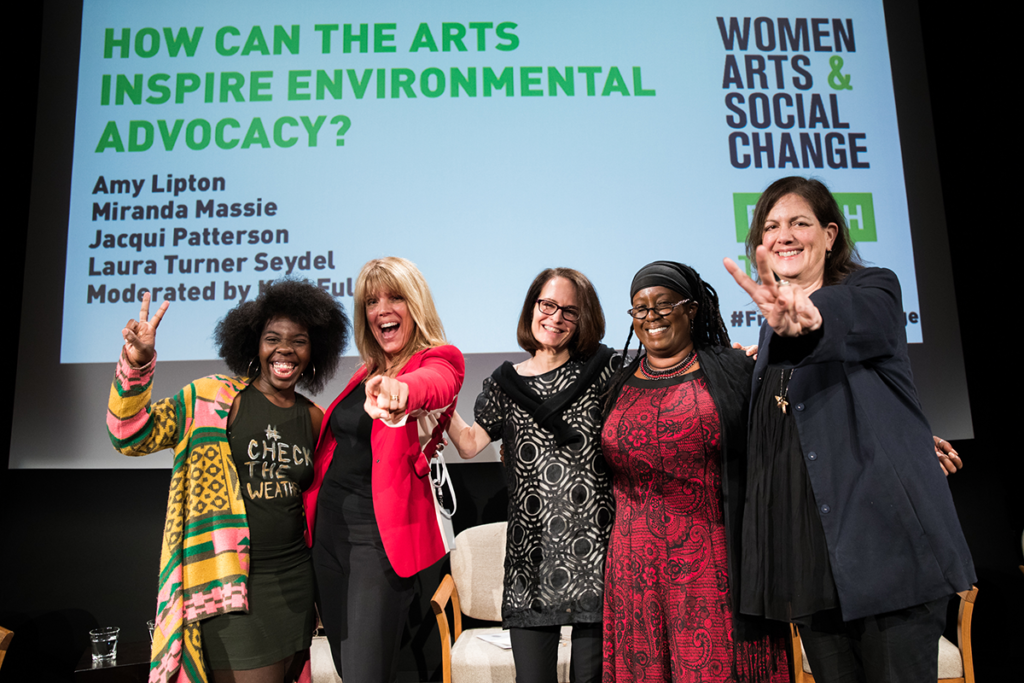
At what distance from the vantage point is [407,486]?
1986mm

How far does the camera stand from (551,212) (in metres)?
3.34

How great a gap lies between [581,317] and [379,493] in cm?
85

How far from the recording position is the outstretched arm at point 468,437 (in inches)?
87.0

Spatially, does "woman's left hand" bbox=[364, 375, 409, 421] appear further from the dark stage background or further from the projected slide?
the dark stage background

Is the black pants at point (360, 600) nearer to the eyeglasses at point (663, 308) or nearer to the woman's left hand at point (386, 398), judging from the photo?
the woman's left hand at point (386, 398)

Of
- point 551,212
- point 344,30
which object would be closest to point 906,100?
point 551,212

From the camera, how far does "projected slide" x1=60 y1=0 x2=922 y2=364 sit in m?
3.27

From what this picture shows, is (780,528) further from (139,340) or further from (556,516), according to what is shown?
(139,340)

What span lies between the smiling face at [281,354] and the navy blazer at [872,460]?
58.9 inches

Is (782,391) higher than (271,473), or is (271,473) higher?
(782,391)

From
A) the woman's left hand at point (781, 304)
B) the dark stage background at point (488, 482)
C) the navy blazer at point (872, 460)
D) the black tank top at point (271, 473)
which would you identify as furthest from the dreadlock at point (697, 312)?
the dark stage background at point (488, 482)

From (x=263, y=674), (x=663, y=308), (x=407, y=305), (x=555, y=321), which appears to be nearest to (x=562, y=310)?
(x=555, y=321)

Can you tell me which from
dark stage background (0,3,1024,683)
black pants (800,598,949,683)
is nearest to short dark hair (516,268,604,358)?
black pants (800,598,949,683)

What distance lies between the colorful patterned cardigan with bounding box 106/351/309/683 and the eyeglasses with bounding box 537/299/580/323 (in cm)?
108
